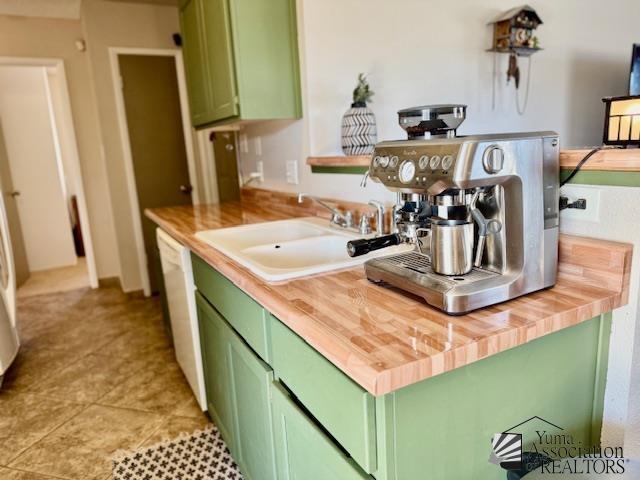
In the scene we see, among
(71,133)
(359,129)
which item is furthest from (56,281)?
(359,129)

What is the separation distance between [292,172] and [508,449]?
1.75 m

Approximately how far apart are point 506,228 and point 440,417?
0.39 meters

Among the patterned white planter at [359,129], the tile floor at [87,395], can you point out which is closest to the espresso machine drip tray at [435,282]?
the patterned white planter at [359,129]

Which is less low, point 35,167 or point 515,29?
point 515,29

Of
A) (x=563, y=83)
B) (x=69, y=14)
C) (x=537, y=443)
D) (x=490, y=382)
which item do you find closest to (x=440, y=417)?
(x=490, y=382)

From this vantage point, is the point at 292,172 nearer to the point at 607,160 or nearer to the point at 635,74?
the point at 607,160

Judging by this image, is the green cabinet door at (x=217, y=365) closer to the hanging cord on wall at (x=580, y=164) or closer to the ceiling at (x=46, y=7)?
the hanging cord on wall at (x=580, y=164)

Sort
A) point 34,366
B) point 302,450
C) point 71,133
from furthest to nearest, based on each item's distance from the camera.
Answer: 1. point 71,133
2. point 34,366
3. point 302,450

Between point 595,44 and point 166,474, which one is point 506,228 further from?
point 595,44

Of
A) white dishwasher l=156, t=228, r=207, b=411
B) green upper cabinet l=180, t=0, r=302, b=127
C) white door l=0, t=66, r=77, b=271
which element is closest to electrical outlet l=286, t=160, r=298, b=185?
green upper cabinet l=180, t=0, r=302, b=127

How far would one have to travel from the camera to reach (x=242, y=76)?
6.81ft

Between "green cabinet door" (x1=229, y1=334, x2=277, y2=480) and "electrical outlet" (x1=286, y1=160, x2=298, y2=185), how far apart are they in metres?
1.14

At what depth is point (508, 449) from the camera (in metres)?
0.94

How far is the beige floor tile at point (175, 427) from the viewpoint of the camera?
1.98 m
